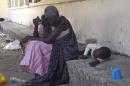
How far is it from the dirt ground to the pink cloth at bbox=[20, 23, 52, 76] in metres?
0.56

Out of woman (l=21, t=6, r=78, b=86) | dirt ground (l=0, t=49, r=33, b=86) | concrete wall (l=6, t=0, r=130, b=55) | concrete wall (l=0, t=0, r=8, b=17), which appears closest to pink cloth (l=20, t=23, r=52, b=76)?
woman (l=21, t=6, r=78, b=86)

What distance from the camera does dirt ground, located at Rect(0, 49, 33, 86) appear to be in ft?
22.0

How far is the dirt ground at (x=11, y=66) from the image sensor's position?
22.0 ft

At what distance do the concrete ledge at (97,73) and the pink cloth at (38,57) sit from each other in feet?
1.45

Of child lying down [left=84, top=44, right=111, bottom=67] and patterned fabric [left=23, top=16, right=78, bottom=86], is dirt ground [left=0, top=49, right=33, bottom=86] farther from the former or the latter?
child lying down [left=84, top=44, right=111, bottom=67]

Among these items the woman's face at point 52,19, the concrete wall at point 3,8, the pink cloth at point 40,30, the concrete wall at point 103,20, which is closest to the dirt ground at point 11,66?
the pink cloth at point 40,30

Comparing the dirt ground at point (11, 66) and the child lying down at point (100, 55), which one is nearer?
the child lying down at point (100, 55)

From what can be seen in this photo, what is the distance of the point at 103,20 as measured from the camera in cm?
721

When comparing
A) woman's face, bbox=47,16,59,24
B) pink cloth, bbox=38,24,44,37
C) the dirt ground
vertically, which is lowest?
the dirt ground

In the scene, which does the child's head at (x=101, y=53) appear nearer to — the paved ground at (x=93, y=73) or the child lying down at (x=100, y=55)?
the child lying down at (x=100, y=55)

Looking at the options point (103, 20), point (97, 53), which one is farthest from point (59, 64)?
point (103, 20)

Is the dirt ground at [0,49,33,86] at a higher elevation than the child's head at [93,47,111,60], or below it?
below

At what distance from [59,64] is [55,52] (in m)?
0.20

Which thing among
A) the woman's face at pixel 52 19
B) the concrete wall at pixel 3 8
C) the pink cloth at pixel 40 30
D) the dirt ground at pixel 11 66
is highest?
the woman's face at pixel 52 19
